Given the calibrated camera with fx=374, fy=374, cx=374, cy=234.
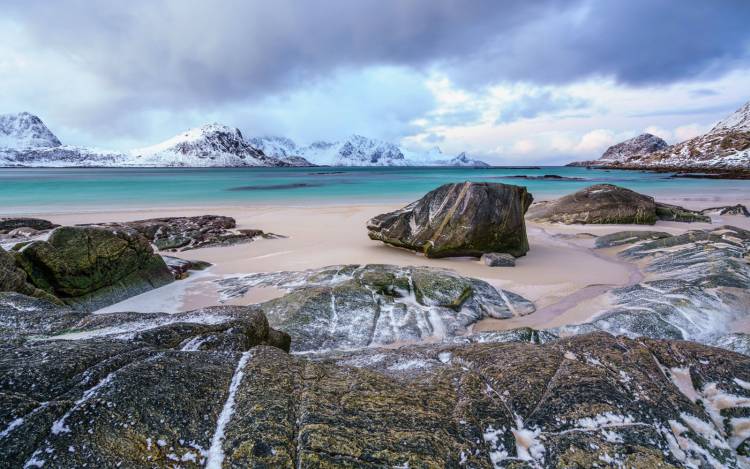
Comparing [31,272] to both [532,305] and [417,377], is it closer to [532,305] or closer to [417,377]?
[417,377]

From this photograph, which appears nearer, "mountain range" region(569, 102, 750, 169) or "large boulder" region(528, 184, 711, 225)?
"large boulder" region(528, 184, 711, 225)

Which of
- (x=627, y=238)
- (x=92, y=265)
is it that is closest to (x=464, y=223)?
(x=627, y=238)

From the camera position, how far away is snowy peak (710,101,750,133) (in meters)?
131

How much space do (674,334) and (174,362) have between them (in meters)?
6.48

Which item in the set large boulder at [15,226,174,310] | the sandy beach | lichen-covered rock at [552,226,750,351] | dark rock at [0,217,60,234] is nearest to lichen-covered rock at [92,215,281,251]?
the sandy beach

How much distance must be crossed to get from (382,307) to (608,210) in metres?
15.2

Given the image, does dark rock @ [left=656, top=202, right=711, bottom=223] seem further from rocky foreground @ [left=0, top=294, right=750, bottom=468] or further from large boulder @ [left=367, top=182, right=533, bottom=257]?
rocky foreground @ [left=0, top=294, right=750, bottom=468]

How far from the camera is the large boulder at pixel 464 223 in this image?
35.3 ft

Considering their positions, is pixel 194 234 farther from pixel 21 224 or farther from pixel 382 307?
pixel 382 307

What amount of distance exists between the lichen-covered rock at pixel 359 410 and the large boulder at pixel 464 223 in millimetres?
7553

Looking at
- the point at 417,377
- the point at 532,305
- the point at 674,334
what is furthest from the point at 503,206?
the point at 417,377

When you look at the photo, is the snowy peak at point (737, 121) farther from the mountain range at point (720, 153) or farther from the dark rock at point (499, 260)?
the dark rock at point (499, 260)

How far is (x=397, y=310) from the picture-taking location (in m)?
6.46

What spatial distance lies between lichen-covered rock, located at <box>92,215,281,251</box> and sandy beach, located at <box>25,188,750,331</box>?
2.26 feet
